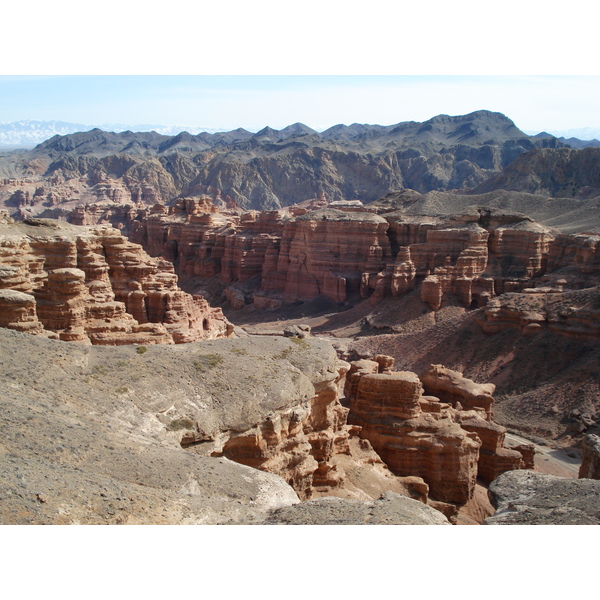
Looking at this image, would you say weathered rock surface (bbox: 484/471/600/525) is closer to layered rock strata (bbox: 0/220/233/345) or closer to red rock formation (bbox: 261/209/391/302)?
layered rock strata (bbox: 0/220/233/345)

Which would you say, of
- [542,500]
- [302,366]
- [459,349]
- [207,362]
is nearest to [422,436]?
[302,366]

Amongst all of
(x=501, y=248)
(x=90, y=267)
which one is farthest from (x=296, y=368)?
(x=501, y=248)

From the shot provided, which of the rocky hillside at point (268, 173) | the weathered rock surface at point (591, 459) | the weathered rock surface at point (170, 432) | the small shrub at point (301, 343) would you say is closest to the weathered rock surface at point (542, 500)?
the weathered rock surface at point (170, 432)

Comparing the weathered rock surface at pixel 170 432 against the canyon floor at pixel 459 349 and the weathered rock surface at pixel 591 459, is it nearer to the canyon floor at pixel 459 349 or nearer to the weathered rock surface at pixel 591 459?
the weathered rock surface at pixel 591 459

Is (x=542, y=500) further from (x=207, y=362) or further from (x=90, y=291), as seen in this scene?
(x=90, y=291)

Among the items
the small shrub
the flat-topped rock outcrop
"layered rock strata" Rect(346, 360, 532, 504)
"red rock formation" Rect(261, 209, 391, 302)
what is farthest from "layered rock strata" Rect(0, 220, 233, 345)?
"red rock formation" Rect(261, 209, 391, 302)

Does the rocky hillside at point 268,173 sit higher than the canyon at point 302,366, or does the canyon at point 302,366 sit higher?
the rocky hillside at point 268,173
